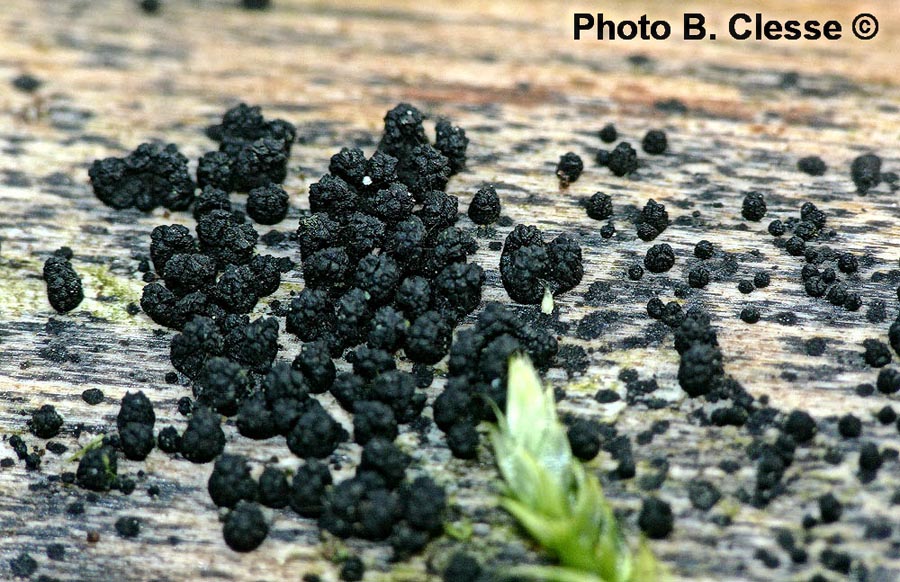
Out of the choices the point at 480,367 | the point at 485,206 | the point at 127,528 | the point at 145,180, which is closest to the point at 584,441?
the point at 480,367

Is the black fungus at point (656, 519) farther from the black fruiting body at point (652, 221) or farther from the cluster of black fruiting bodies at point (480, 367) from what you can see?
the black fruiting body at point (652, 221)

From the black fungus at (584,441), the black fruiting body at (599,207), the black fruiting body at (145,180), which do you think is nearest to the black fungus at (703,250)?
the black fruiting body at (599,207)

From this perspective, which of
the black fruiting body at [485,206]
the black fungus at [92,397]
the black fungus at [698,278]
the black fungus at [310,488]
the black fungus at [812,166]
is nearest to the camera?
the black fungus at [310,488]

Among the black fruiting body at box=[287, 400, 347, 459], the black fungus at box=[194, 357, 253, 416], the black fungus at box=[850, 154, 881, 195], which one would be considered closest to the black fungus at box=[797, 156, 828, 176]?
the black fungus at box=[850, 154, 881, 195]

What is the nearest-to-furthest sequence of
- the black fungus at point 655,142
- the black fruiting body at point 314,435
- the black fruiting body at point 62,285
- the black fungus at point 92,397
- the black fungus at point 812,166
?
the black fruiting body at point 314,435 < the black fungus at point 92,397 < the black fruiting body at point 62,285 < the black fungus at point 812,166 < the black fungus at point 655,142

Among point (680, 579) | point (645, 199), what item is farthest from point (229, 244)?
point (680, 579)

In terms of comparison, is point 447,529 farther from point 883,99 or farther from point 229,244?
point 883,99

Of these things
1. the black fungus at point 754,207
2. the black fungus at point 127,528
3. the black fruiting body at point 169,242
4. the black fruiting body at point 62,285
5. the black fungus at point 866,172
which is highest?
the black fungus at point 866,172

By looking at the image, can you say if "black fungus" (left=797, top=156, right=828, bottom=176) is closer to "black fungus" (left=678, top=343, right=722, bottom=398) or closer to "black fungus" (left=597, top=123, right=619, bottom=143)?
"black fungus" (left=597, top=123, right=619, bottom=143)
